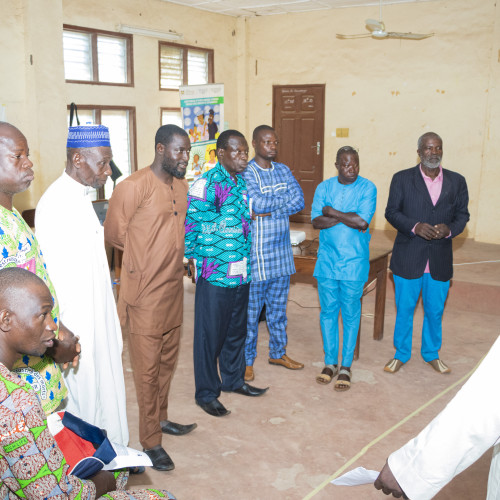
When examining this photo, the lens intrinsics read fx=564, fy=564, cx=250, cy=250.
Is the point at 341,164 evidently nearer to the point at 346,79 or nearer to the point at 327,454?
the point at 327,454

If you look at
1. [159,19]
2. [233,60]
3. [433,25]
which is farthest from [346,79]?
[159,19]

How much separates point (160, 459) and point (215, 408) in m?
0.67

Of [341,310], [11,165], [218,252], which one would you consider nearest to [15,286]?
[11,165]

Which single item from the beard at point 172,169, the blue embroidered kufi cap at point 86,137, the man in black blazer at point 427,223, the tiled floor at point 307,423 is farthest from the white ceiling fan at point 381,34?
the blue embroidered kufi cap at point 86,137

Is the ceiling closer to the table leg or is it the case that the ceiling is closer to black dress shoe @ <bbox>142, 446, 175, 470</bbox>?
the table leg

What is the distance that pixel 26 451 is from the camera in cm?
136

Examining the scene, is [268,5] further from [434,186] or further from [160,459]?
[160,459]

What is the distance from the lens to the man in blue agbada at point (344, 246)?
12.8 feet

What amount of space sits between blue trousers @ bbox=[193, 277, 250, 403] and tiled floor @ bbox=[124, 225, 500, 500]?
0.74ft

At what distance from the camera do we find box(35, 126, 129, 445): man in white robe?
2.41 m

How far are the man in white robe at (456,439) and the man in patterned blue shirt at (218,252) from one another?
82.1 inches

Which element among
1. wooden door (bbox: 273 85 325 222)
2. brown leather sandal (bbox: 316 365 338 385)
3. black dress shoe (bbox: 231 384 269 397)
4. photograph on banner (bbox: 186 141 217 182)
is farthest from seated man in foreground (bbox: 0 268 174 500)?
wooden door (bbox: 273 85 325 222)

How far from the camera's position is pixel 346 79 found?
917cm

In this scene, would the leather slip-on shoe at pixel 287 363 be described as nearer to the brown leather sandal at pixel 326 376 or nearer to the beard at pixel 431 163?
the brown leather sandal at pixel 326 376
